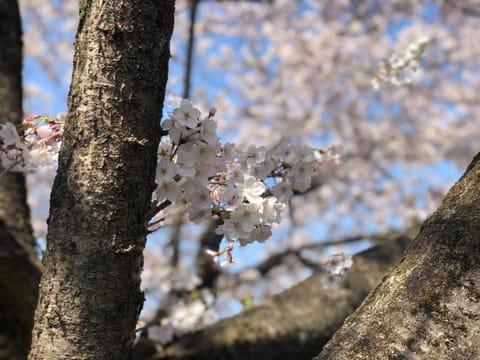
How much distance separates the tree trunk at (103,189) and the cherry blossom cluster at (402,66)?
1.80m

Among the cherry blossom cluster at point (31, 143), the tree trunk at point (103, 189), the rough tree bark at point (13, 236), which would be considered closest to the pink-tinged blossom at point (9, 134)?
the cherry blossom cluster at point (31, 143)

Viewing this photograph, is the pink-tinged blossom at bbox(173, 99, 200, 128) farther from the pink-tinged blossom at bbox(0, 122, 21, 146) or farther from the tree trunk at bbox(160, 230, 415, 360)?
the tree trunk at bbox(160, 230, 415, 360)

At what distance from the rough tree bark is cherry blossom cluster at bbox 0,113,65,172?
1.75ft

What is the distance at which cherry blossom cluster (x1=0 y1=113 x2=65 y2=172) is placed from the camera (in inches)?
59.3

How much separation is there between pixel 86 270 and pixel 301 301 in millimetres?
1772

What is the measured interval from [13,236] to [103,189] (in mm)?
1657

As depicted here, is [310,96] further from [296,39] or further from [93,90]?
[93,90]

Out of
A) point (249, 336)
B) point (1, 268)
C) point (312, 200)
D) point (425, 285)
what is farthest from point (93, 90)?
point (312, 200)

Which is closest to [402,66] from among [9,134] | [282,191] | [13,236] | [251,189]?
[282,191]

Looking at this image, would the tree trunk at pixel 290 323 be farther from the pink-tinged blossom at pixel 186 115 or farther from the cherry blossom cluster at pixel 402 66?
the pink-tinged blossom at pixel 186 115

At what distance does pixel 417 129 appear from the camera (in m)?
10.8

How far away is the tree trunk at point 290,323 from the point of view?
2.52 metres

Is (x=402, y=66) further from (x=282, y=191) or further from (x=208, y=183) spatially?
(x=208, y=183)

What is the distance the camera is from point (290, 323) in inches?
102
